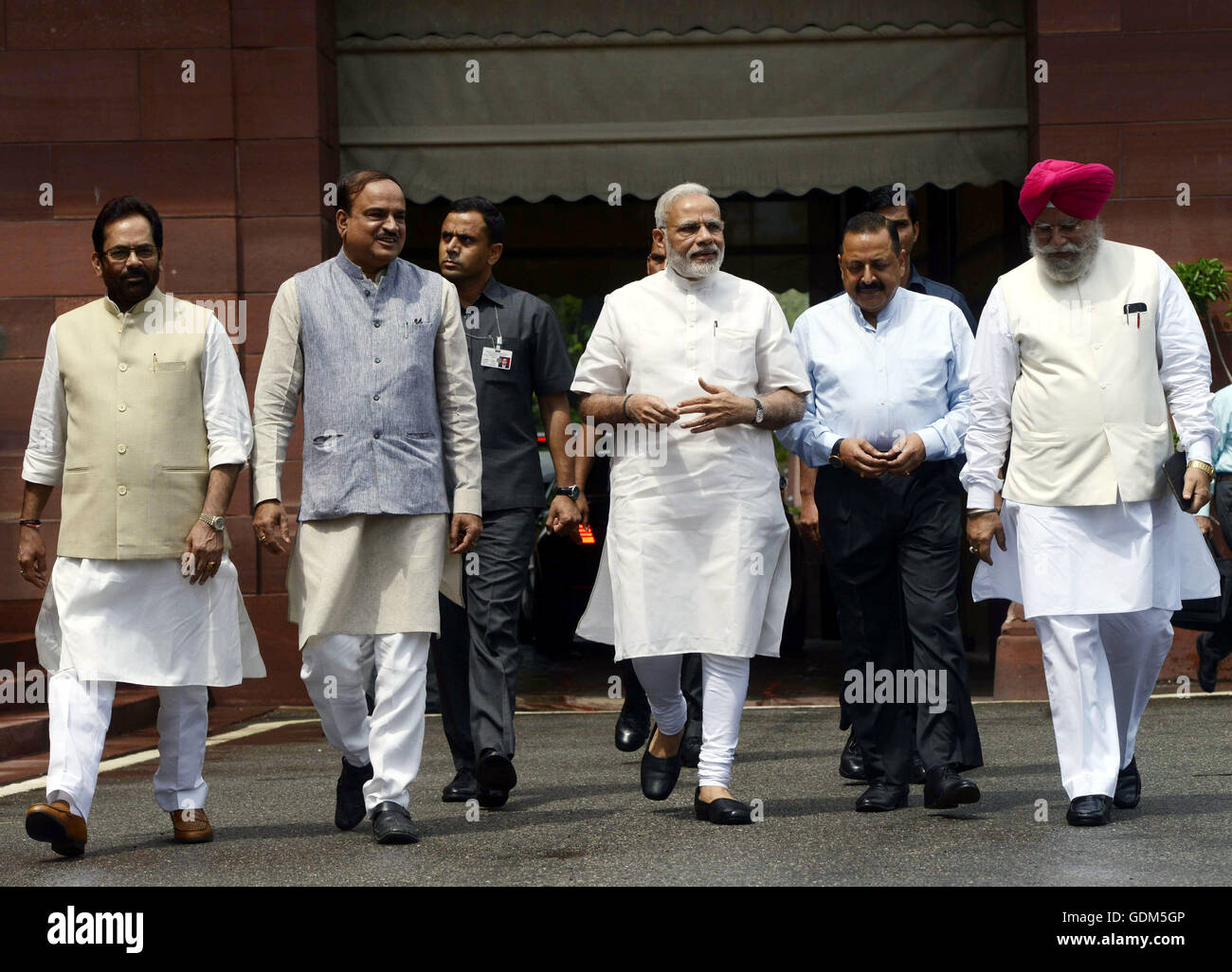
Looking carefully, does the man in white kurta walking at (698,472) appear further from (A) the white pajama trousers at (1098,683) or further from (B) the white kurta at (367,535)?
(A) the white pajama trousers at (1098,683)

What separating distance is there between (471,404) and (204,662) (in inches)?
47.7

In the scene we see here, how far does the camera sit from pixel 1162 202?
11.0m

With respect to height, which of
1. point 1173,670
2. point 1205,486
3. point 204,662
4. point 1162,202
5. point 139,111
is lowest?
point 1173,670

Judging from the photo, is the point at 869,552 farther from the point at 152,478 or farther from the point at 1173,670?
the point at 1173,670

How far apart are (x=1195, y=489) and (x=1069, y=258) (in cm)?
87

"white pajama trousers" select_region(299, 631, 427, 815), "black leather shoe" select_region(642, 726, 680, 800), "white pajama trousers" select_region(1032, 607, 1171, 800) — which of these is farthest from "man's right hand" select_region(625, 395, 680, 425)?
"white pajama trousers" select_region(1032, 607, 1171, 800)

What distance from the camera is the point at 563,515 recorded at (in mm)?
6898

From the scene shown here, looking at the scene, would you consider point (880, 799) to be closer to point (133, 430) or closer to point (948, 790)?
point (948, 790)

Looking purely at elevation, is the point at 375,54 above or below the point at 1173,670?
above

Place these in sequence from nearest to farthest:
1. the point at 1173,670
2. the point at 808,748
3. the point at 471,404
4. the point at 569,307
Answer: the point at 471,404, the point at 808,748, the point at 1173,670, the point at 569,307

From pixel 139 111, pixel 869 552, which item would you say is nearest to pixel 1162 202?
pixel 869 552

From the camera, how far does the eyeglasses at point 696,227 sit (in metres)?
6.38

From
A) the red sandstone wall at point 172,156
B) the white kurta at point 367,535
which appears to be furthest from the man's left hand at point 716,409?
the red sandstone wall at point 172,156

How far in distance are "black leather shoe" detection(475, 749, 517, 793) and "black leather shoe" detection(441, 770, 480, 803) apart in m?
0.27
